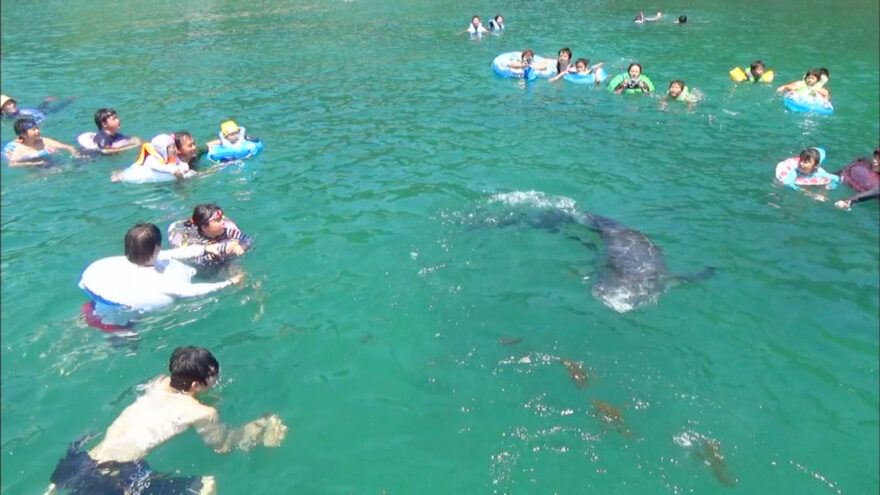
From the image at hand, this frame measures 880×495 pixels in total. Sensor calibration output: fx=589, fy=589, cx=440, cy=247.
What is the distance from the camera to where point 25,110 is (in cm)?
1583

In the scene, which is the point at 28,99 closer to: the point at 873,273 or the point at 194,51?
the point at 194,51

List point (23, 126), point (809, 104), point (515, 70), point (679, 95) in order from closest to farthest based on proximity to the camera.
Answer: point (23, 126) → point (809, 104) → point (679, 95) → point (515, 70)

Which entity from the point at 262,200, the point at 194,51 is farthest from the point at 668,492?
the point at 194,51

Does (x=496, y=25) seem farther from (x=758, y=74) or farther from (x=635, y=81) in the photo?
(x=758, y=74)

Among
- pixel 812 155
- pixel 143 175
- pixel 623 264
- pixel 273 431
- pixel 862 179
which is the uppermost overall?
pixel 812 155

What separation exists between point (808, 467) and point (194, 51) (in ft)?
82.8

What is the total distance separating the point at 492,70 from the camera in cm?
2011

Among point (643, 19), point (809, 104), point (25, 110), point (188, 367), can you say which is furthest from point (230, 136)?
point (643, 19)

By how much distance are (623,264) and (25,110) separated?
16.1m

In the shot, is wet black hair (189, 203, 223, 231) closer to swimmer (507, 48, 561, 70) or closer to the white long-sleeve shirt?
the white long-sleeve shirt

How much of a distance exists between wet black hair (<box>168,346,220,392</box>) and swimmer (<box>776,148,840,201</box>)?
10603 millimetres

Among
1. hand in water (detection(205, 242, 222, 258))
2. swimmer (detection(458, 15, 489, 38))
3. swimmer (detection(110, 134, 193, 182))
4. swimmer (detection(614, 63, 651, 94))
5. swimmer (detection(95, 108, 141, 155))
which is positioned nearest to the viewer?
hand in water (detection(205, 242, 222, 258))

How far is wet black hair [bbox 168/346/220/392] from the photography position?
566cm

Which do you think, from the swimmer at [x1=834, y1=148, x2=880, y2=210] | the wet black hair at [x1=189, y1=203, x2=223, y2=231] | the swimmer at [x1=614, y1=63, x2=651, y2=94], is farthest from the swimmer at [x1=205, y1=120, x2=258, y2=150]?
the swimmer at [x1=834, y1=148, x2=880, y2=210]
